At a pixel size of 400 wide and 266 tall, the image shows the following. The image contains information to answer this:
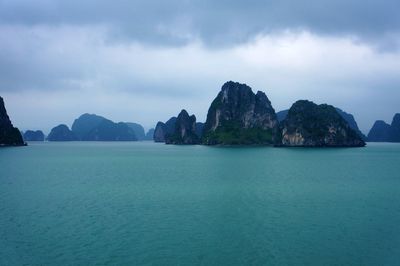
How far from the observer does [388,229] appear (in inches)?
1503

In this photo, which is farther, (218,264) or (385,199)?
(385,199)

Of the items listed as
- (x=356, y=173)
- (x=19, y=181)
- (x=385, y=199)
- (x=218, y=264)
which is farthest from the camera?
(x=356, y=173)

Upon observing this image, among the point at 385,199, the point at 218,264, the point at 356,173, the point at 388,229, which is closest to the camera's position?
the point at 218,264

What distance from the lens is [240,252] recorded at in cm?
3156

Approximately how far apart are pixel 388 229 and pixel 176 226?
2043 cm

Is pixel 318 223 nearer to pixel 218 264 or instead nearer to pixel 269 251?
pixel 269 251

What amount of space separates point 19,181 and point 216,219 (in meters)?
48.6

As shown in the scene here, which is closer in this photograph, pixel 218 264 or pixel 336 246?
pixel 218 264

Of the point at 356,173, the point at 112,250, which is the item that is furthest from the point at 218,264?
the point at 356,173

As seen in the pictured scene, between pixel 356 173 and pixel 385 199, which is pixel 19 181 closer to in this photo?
pixel 385 199

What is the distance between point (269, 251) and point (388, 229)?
1404 centimetres

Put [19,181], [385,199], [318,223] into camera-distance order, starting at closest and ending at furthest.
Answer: [318,223], [385,199], [19,181]

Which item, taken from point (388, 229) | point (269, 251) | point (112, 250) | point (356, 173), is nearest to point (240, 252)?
point (269, 251)

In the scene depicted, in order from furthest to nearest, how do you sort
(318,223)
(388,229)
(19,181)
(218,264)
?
(19,181), (318,223), (388,229), (218,264)
